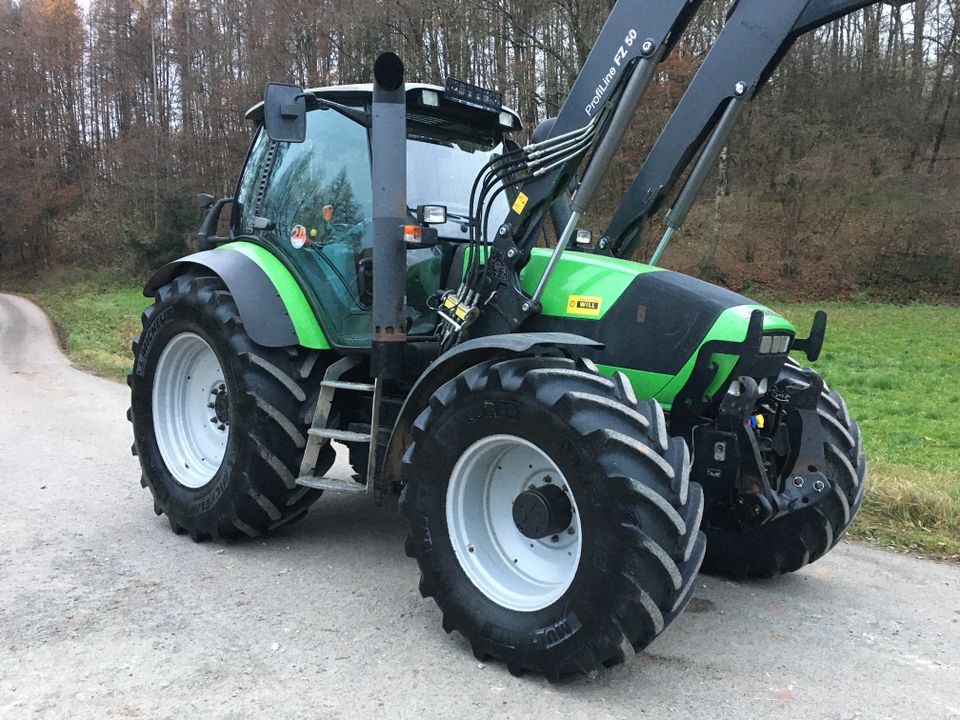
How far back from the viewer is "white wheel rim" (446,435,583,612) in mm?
3428

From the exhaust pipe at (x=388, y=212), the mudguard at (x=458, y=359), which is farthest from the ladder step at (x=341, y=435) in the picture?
the exhaust pipe at (x=388, y=212)

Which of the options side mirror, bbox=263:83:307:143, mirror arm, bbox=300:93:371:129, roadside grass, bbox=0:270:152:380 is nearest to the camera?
side mirror, bbox=263:83:307:143

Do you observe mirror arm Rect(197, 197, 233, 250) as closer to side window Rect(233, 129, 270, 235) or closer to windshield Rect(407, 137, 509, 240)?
side window Rect(233, 129, 270, 235)

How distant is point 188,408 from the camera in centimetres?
530

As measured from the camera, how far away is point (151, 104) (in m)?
38.0

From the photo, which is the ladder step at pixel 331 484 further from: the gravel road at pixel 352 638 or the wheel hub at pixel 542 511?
the wheel hub at pixel 542 511

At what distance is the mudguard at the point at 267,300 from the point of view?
14.8 feet

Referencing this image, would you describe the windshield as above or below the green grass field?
above

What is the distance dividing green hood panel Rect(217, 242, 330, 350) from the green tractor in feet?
0.04

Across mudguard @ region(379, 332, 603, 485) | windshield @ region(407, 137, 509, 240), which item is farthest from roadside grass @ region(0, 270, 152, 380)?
mudguard @ region(379, 332, 603, 485)

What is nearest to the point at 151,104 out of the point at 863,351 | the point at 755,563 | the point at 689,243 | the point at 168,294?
the point at 689,243

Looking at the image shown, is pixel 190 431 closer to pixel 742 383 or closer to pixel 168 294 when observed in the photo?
pixel 168 294

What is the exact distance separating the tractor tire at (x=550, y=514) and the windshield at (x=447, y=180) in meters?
1.42

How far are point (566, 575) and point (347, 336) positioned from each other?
1862 millimetres
